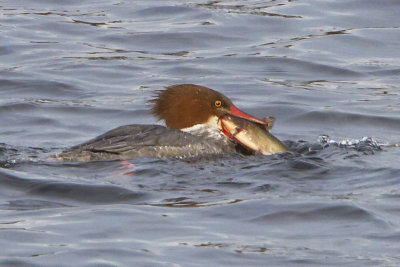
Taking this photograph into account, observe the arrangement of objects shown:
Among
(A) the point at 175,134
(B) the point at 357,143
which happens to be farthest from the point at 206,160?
(B) the point at 357,143

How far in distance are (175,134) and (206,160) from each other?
0.33 m

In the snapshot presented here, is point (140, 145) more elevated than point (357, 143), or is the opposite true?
point (140, 145)

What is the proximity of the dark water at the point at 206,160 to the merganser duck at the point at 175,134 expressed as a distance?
0.15 m

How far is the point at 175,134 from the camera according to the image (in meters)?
7.82

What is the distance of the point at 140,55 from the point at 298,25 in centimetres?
232

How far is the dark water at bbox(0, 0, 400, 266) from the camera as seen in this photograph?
574 centimetres

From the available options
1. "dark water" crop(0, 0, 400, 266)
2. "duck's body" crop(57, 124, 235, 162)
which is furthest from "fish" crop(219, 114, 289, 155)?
"duck's body" crop(57, 124, 235, 162)

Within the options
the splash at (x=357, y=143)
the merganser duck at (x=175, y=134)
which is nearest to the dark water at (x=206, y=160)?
the splash at (x=357, y=143)

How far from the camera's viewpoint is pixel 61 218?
618 cm

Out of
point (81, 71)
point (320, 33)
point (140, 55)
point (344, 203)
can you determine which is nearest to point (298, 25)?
point (320, 33)

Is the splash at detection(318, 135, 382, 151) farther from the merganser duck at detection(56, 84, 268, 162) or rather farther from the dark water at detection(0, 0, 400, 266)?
the merganser duck at detection(56, 84, 268, 162)

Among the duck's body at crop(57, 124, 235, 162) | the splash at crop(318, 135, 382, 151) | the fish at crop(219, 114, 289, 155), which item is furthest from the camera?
the splash at crop(318, 135, 382, 151)

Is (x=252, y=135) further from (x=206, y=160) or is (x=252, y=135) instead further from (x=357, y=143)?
(x=357, y=143)

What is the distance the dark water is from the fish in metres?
0.11
